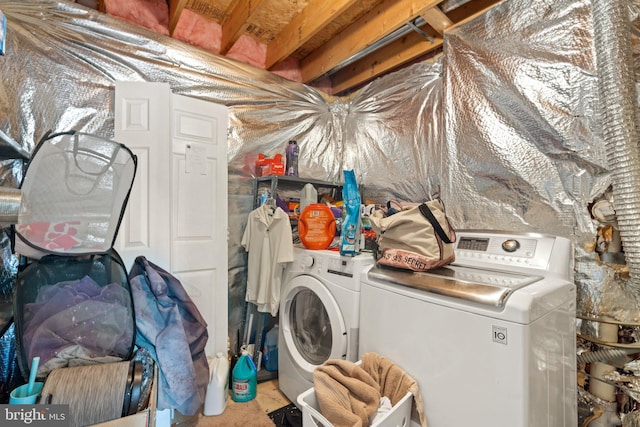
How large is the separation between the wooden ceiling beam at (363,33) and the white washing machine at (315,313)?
4.72 feet

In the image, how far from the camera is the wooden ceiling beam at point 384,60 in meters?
2.10

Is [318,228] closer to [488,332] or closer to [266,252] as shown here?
[266,252]

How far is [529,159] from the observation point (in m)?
1.46

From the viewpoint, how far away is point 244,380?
1.84 meters

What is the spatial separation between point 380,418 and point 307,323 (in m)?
0.92

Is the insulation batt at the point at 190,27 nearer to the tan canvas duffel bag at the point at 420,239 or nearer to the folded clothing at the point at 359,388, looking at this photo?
the tan canvas duffel bag at the point at 420,239

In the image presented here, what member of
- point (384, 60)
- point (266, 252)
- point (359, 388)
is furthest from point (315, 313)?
point (384, 60)

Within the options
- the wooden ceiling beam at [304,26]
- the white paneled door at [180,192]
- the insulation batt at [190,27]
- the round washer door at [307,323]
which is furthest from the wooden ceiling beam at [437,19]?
the round washer door at [307,323]

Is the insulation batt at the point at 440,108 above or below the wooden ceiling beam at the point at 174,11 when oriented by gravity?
below

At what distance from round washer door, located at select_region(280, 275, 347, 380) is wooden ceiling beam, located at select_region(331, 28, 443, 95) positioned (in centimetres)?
176

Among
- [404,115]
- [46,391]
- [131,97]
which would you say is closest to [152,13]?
[131,97]

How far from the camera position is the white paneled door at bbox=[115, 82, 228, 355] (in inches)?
66.9

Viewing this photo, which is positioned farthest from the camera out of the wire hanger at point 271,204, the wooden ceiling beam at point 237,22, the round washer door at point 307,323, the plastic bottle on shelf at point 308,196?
the plastic bottle on shelf at point 308,196

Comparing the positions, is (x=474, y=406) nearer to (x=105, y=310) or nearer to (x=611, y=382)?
(x=611, y=382)
